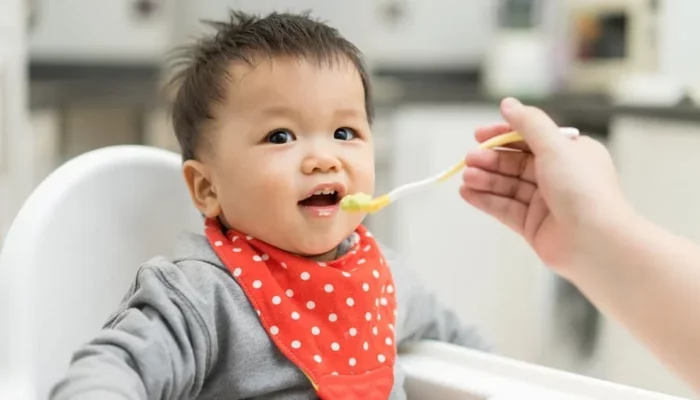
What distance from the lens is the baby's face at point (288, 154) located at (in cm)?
74

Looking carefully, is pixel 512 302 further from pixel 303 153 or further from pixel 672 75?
pixel 303 153

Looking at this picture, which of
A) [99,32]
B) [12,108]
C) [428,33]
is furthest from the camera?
[428,33]

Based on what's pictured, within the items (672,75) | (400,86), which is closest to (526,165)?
(672,75)

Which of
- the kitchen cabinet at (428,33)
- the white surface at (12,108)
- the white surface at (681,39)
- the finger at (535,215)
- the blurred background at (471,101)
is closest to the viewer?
the finger at (535,215)

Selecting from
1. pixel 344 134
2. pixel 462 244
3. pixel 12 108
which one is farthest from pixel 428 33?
pixel 344 134

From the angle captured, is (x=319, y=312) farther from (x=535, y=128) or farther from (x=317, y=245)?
(x=535, y=128)

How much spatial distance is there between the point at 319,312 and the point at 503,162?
0.82 ft

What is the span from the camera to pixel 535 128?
76 centimetres

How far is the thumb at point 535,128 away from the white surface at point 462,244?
1.28 meters

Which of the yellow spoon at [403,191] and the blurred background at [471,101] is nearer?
the yellow spoon at [403,191]

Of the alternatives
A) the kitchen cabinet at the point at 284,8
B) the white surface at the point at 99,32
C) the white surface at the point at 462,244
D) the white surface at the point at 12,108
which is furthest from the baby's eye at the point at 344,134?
the white surface at the point at 99,32

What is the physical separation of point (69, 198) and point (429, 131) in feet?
4.39

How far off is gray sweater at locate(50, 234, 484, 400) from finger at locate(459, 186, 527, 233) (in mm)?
196

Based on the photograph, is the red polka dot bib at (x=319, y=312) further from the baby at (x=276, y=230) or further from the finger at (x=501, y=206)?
the finger at (x=501, y=206)
